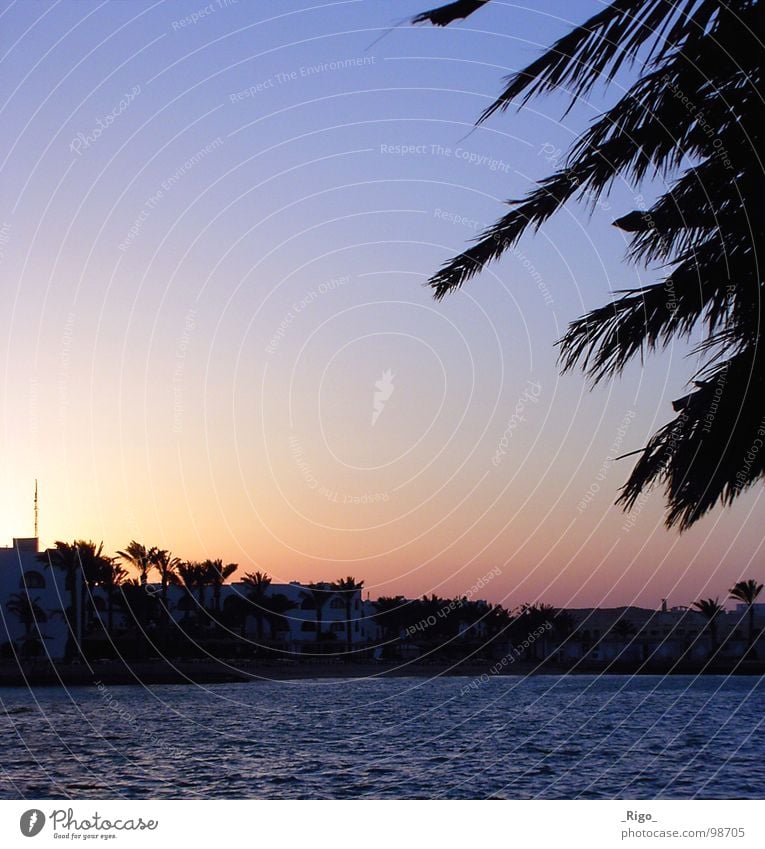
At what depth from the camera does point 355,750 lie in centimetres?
4356

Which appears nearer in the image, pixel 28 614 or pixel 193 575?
pixel 28 614

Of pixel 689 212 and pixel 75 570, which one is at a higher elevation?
pixel 75 570

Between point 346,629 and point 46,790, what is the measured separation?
93.1 meters

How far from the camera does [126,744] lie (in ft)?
167
